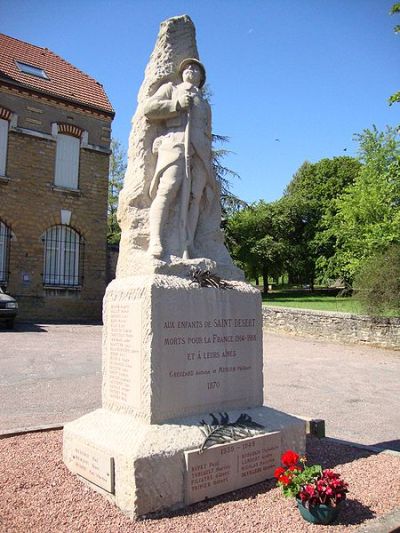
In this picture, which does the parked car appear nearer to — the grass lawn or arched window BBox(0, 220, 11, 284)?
arched window BBox(0, 220, 11, 284)

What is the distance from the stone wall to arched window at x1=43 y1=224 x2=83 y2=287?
776 cm

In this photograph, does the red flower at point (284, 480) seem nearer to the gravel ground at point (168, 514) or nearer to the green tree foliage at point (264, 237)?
the gravel ground at point (168, 514)

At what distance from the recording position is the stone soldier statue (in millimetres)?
4438

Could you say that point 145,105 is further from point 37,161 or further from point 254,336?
point 37,161

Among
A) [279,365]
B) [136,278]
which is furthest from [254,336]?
[279,365]

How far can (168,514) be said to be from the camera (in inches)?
132

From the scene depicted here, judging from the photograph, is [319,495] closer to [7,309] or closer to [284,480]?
[284,480]

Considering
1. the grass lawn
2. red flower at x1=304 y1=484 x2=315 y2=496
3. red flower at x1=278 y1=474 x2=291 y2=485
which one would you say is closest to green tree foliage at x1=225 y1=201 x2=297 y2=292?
the grass lawn

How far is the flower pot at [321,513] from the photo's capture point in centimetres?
321

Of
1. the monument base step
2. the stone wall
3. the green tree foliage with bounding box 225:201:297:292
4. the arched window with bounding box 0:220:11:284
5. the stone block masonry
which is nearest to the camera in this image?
the monument base step

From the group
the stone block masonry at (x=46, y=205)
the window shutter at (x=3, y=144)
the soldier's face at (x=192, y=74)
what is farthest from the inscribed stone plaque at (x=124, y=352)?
the window shutter at (x=3, y=144)

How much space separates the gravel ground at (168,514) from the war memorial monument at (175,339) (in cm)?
11

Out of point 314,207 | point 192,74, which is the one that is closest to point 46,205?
point 192,74

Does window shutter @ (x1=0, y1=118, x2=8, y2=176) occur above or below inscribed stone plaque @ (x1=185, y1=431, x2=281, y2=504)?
above
